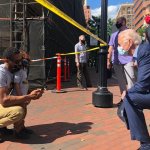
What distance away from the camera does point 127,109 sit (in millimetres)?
5125

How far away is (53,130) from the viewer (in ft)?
22.3

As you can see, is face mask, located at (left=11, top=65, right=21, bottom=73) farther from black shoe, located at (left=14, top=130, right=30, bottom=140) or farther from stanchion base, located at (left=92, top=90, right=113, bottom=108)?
stanchion base, located at (left=92, top=90, right=113, bottom=108)

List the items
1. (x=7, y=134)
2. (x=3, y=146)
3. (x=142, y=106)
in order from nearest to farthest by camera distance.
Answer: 1. (x=142, y=106)
2. (x=3, y=146)
3. (x=7, y=134)

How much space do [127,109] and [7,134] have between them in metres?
2.25

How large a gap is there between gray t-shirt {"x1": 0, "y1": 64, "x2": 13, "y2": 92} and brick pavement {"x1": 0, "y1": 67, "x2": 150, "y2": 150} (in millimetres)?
862

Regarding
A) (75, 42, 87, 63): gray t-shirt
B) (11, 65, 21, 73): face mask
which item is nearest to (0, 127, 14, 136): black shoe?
(11, 65, 21, 73): face mask

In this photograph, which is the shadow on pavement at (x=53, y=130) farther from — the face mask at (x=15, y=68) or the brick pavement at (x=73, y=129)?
the face mask at (x=15, y=68)

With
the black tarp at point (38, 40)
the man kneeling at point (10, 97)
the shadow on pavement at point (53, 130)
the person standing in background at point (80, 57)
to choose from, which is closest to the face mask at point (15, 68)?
the man kneeling at point (10, 97)

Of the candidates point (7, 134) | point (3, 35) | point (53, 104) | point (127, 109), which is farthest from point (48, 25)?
point (127, 109)

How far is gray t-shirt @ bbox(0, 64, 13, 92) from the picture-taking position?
5.98m

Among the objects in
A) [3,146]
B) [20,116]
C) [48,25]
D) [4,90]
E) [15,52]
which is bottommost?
[3,146]

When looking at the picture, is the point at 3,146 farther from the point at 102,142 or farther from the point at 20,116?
the point at 102,142

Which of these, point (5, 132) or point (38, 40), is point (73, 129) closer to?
point (5, 132)

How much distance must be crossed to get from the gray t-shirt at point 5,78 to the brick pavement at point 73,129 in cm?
86
